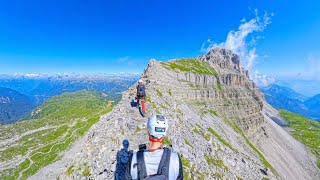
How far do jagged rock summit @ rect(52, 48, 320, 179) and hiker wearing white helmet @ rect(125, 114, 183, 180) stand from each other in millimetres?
11561

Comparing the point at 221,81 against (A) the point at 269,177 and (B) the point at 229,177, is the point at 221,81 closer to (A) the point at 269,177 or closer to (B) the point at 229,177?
(A) the point at 269,177

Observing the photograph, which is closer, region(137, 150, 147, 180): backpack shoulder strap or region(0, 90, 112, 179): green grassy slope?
region(137, 150, 147, 180): backpack shoulder strap

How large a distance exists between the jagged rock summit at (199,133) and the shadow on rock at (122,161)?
86 mm

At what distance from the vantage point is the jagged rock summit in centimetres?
2397

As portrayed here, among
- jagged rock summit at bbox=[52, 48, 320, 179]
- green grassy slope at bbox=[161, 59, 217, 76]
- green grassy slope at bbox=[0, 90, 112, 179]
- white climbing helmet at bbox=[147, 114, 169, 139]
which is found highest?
green grassy slope at bbox=[161, 59, 217, 76]

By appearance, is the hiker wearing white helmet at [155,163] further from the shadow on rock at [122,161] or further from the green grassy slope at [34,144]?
the green grassy slope at [34,144]

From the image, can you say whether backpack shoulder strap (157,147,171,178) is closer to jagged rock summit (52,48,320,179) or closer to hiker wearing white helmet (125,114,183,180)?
hiker wearing white helmet (125,114,183,180)

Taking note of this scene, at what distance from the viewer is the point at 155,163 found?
805 centimetres

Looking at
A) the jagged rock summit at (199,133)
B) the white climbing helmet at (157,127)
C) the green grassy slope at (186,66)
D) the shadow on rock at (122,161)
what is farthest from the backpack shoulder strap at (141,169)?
the green grassy slope at (186,66)

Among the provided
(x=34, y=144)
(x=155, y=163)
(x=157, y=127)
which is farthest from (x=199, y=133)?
(x=34, y=144)

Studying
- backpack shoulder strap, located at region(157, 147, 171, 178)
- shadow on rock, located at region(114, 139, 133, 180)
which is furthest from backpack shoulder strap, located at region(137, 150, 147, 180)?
shadow on rock, located at region(114, 139, 133, 180)

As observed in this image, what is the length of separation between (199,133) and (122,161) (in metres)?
28.9

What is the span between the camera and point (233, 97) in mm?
151875

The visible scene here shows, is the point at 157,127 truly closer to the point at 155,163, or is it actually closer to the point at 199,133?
the point at 155,163
